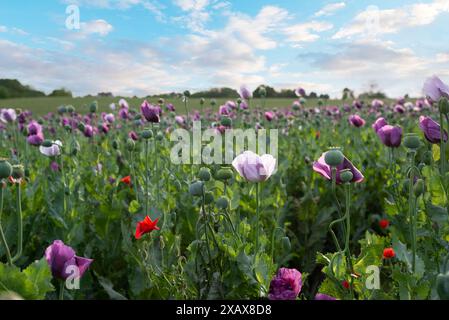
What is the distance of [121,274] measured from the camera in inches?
70.8

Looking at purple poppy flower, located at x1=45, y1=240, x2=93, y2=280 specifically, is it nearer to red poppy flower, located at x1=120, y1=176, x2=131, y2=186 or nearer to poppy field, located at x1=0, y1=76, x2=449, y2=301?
poppy field, located at x1=0, y1=76, x2=449, y2=301

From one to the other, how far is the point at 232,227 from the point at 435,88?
2.04 feet

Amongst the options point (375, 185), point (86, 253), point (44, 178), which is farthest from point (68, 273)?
point (375, 185)

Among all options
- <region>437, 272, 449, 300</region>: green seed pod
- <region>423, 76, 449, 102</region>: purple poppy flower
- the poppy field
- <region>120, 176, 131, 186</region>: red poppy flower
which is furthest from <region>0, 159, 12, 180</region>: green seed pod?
<region>120, 176, 131, 186</region>: red poppy flower

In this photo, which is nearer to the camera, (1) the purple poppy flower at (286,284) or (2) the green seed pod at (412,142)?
(1) the purple poppy flower at (286,284)

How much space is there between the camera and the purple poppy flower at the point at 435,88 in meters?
1.15

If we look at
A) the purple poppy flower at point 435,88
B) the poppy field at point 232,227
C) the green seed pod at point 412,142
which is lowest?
the poppy field at point 232,227

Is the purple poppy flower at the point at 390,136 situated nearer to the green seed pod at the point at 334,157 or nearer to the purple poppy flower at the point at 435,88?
the purple poppy flower at the point at 435,88

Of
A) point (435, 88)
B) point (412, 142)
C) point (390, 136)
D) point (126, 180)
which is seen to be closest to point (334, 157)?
point (412, 142)

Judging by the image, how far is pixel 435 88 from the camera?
1.17m

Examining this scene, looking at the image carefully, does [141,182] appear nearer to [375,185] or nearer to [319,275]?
[319,275]

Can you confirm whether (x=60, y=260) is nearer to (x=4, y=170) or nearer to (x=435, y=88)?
(x=4, y=170)

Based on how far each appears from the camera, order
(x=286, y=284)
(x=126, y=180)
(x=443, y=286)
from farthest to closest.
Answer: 1. (x=126, y=180)
2. (x=286, y=284)
3. (x=443, y=286)

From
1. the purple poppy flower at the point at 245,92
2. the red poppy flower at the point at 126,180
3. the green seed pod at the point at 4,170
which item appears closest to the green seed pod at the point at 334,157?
the green seed pod at the point at 4,170
